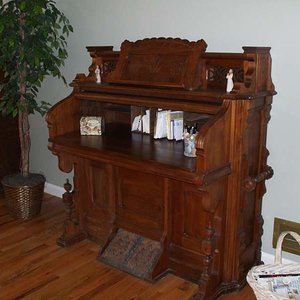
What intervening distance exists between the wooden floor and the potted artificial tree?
346 mm

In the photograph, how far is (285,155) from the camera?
2.51m

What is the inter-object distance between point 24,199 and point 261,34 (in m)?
2.23

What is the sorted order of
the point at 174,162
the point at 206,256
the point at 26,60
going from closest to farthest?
the point at 174,162, the point at 206,256, the point at 26,60

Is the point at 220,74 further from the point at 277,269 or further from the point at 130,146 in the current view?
the point at 277,269

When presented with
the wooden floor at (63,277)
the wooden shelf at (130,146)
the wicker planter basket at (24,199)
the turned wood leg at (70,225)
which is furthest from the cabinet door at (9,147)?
the wooden shelf at (130,146)

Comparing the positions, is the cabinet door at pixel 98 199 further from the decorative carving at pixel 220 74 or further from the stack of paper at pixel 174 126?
the decorative carving at pixel 220 74

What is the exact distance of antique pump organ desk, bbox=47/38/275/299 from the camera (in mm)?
2213

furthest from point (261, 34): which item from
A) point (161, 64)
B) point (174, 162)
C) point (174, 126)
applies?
point (174, 162)

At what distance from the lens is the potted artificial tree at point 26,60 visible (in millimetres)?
3097

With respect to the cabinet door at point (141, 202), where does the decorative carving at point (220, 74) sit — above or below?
above

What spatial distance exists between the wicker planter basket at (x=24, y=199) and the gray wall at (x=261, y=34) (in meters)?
1.35

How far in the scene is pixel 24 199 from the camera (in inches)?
136

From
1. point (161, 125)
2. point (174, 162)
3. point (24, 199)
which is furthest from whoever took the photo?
point (24, 199)

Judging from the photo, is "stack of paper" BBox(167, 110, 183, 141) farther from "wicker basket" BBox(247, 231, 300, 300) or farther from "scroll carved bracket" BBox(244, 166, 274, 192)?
"wicker basket" BBox(247, 231, 300, 300)
